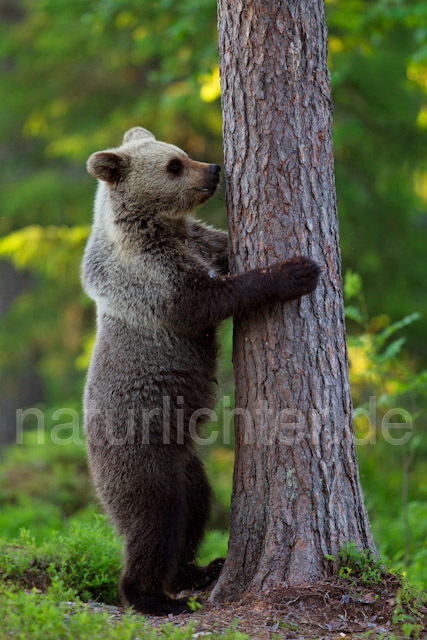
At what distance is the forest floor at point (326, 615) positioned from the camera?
372cm

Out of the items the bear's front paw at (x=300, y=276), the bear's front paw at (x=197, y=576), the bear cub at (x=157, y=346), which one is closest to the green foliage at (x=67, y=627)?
the bear cub at (x=157, y=346)

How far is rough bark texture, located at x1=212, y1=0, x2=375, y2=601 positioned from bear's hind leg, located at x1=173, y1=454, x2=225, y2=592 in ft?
2.08

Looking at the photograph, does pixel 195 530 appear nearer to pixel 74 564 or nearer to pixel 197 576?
pixel 197 576

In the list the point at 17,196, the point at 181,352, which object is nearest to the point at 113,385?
the point at 181,352

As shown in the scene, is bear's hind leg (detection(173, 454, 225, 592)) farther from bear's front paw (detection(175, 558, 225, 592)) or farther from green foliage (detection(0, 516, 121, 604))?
green foliage (detection(0, 516, 121, 604))

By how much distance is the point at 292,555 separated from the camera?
13.5 ft

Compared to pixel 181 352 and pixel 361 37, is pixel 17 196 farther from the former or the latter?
pixel 181 352

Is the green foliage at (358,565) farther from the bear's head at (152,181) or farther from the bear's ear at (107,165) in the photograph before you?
the bear's ear at (107,165)

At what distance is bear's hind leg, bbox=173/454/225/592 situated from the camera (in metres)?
5.05

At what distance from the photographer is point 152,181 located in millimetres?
5160

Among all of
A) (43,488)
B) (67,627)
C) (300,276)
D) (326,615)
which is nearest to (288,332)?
(300,276)

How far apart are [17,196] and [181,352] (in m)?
7.97

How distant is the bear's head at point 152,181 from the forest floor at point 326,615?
263 cm

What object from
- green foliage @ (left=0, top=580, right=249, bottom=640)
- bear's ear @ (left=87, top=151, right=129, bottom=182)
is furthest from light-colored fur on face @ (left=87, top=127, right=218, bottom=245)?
green foliage @ (left=0, top=580, right=249, bottom=640)
